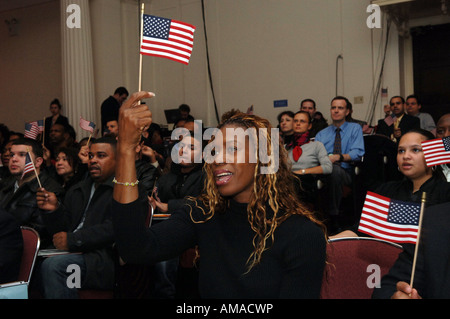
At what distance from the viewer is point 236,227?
5.82 feet

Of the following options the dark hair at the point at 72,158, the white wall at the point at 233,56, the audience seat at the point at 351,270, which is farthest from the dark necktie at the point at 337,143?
the audience seat at the point at 351,270

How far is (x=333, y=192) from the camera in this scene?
517 cm

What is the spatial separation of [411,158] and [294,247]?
1.81m

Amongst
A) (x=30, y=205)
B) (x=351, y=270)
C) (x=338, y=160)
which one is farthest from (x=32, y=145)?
(x=351, y=270)

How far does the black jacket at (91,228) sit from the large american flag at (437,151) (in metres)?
1.99

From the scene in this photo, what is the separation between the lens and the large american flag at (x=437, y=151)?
2.73 meters

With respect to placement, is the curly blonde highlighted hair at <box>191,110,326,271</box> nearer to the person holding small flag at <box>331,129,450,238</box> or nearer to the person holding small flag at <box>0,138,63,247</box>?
the person holding small flag at <box>331,129,450,238</box>

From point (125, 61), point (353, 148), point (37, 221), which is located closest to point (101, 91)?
point (125, 61)

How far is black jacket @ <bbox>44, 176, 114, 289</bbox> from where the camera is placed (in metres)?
3.11

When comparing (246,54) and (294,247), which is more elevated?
(246,54)

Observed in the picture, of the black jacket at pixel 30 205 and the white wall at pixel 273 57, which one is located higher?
the white wall at pixel 273 57

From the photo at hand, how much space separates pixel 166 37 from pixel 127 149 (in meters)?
0.86

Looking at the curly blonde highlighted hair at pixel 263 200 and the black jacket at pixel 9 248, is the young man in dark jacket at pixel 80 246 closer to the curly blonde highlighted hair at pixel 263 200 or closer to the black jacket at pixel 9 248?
the black jacket at pixel 9 248

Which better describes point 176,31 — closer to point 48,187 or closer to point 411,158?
point 411,158
